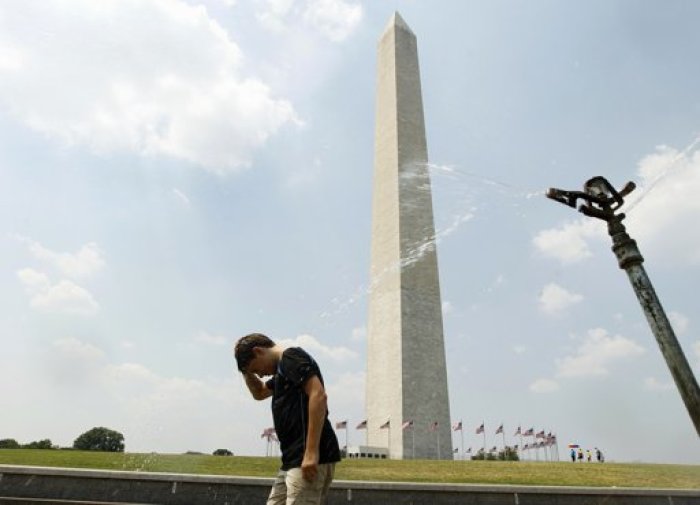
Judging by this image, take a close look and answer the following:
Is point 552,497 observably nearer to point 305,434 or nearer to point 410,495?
point 410,495

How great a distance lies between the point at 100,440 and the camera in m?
52.8

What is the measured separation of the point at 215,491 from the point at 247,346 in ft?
27.2

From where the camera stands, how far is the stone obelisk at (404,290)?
1206 inches

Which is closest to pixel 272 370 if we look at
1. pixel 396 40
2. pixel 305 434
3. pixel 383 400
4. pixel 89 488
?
pixel 305 434

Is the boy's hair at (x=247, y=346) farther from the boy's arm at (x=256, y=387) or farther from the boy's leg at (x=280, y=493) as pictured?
the boy's leg at (x=280, y=493)

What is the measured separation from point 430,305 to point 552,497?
21.8m

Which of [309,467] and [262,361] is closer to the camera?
[309,467]

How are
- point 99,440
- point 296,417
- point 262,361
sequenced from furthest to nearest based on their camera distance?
1. point 99,440
2. point 262,361
3. point 296,417

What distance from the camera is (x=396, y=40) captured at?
124ft

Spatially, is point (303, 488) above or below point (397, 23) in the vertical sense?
below

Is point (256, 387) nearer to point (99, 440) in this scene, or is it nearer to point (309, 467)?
point (309, 467)

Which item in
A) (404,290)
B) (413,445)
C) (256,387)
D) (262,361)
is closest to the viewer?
(262,361)

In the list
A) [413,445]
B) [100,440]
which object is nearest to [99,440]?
[100,440]

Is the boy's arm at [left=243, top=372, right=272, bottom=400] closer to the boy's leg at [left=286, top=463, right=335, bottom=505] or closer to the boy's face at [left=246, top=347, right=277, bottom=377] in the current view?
the boy's face at [left=246, top=347, right=277, bottom=377]
